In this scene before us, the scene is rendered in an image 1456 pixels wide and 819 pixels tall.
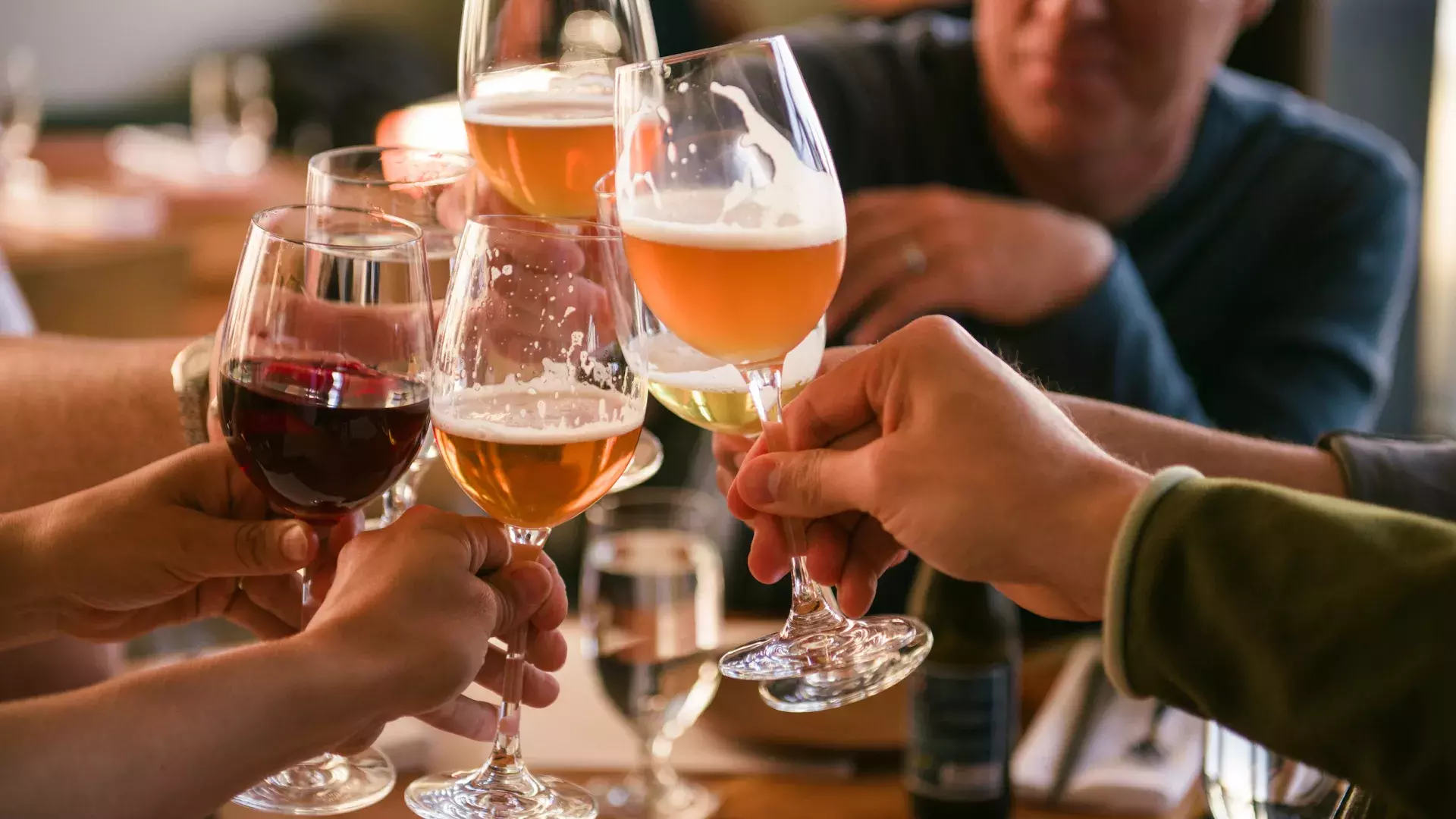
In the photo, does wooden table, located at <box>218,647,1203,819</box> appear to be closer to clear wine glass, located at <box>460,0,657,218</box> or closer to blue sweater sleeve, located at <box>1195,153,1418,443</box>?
clear wine glass, located at <box>460,0,657,218</box>

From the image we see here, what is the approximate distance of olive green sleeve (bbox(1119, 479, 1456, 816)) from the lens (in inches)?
31.4

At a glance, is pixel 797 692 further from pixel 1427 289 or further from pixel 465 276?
pixel 1427 289

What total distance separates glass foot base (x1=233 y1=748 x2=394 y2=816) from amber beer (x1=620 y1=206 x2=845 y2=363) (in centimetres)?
39

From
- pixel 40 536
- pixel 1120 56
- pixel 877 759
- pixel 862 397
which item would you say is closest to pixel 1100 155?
pixel 1120 56

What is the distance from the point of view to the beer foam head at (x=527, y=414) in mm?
839

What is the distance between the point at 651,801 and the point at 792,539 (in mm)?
410

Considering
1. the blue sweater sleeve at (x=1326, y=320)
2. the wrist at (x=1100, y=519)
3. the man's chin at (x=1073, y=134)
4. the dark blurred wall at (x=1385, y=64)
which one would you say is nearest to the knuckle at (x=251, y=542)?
the wrist at (x=1100, y=519)

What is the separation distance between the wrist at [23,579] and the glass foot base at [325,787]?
8.9 inches

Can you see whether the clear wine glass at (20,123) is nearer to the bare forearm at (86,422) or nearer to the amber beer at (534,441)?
the bare forearm at (86,422)

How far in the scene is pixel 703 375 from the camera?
1.03 m

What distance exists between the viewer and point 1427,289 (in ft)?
11.3

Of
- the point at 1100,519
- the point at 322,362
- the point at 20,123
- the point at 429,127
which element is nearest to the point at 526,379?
the point at 322,362

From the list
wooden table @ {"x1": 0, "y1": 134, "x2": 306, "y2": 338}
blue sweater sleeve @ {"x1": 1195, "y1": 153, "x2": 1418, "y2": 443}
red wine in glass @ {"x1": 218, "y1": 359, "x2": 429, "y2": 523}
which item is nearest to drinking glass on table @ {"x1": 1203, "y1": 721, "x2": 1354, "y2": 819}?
red wine in glass @ {"x1": 218, "y1": 359, "x2": 429, "y2": 523}

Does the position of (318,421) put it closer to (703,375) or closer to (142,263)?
(703,375)
